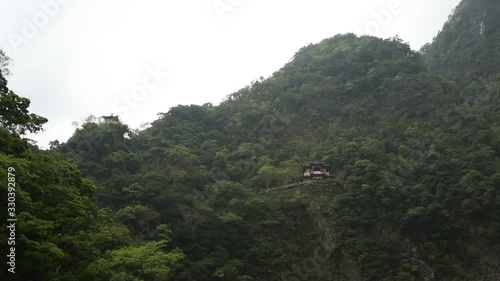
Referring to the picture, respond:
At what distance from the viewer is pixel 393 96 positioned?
36531mm

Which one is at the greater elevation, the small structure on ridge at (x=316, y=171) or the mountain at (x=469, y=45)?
the mountain at (x=469, y=45)

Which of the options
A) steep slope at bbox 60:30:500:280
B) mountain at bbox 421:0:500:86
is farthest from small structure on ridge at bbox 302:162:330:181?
mountain at bbox 421:0:500:86

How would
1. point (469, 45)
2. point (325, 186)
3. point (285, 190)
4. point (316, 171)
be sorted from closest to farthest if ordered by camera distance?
1. point (325, 186)
2. point (285, 190)
3. point (316, 171)
4. point (469, 45)

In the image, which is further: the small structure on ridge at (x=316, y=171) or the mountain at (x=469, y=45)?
the mountain at (x=469, y=45)

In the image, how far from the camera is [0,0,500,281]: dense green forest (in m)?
11.0

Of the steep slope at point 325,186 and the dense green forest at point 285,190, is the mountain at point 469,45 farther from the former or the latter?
the steep slope at point 325,186

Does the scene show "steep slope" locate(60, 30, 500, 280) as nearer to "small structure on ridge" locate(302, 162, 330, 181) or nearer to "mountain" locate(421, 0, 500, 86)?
"small structure on ridge" locate(302, 162, 330, 181)

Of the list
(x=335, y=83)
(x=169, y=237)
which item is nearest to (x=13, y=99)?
(x=169, y=237)

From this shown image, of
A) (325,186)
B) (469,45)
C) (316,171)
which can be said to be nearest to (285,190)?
(316,171)

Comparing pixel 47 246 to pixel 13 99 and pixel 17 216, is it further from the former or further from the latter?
pixel 13 99

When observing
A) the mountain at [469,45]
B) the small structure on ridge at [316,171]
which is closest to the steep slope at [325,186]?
the small structure on ridge at [316,171]

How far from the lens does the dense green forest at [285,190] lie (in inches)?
435

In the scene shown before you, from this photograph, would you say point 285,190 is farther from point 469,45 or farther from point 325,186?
point 469,45

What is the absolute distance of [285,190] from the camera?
28781mm
